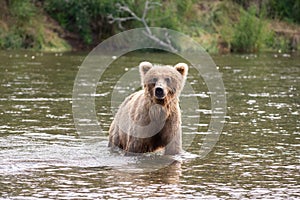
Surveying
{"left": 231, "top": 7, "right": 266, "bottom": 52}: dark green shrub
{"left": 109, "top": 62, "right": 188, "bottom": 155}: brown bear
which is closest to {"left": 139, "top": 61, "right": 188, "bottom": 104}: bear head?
{"left": 109, "top": 62, "right": 188, "bottom": 155}: brown bear

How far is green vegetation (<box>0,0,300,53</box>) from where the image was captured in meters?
39.4

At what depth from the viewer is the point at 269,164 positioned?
1116 centimetres

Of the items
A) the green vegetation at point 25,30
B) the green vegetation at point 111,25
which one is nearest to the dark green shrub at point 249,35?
the green vegetation at point 111,25

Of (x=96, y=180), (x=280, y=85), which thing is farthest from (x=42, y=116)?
(x=280, y=85)

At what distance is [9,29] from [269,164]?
97.9 ft

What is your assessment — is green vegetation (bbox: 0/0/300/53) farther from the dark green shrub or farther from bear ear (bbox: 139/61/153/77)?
bear ear (bbox: 139/61/153/77)

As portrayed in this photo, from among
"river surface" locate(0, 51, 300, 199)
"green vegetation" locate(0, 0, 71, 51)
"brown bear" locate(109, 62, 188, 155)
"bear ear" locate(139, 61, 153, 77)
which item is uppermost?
"green vegetation" locate(0, 0, 71, 51)

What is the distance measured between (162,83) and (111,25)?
32.6 metres

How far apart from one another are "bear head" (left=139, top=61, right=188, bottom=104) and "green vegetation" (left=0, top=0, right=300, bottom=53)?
27101mm

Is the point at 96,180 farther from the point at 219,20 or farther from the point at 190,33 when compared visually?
the point at 219,20

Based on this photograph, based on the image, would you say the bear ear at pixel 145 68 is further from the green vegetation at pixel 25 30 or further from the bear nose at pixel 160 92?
the green vegetation at pixel 25 30

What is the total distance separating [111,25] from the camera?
43156 millimetres

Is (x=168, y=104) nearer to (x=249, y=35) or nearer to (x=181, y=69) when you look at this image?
(x=181, y=69)

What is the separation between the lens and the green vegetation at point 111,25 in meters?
39.4
